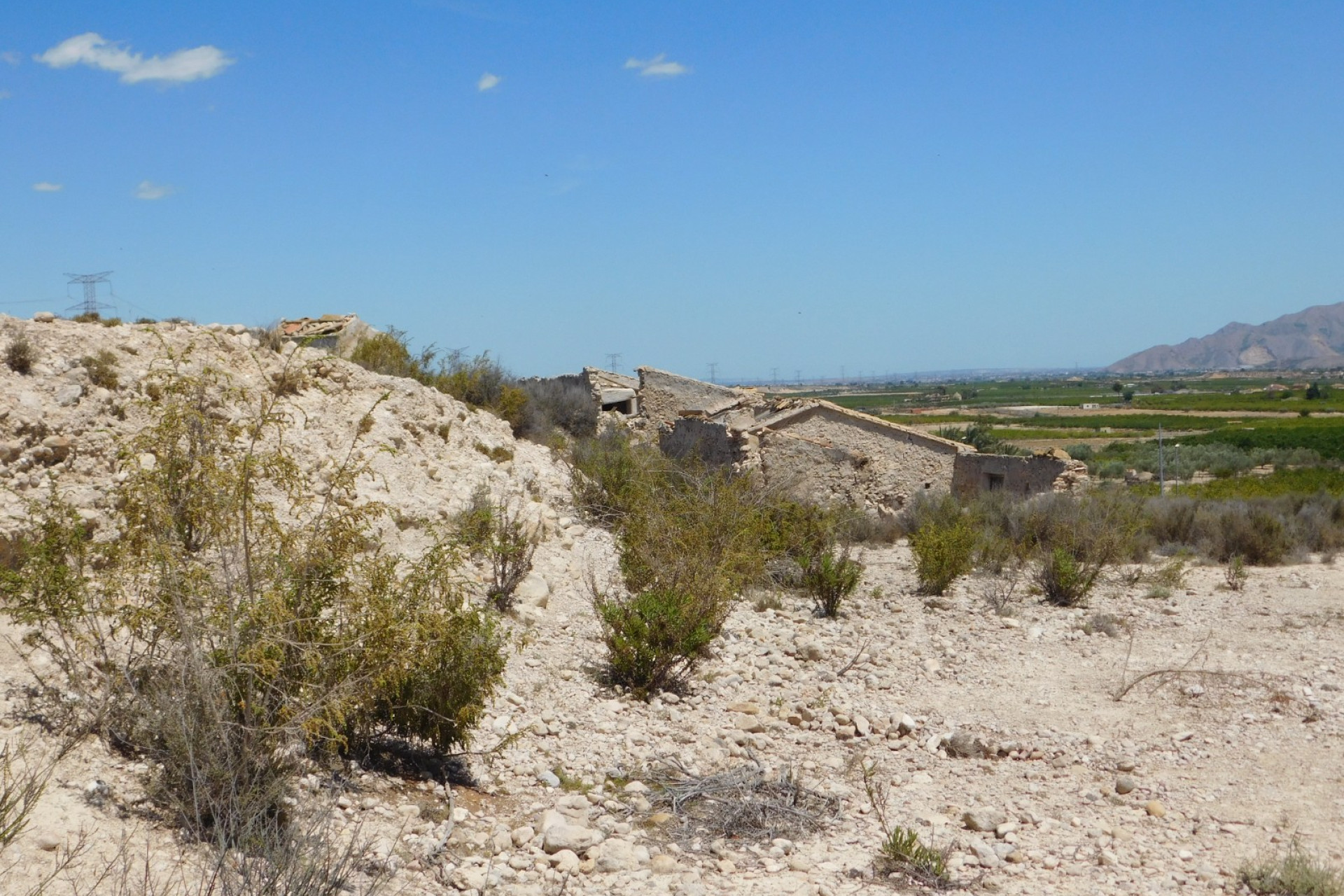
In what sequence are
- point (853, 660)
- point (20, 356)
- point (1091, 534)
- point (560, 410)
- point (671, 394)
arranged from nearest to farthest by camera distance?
point (20, 356) → point (853, 660) → point (1091, 534) → point (560, 410) → point (671, 394)

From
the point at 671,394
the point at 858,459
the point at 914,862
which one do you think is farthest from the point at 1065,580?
the point at 671,394

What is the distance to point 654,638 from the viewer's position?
8.98m

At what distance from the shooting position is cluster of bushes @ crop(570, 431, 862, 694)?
9023 millimetres

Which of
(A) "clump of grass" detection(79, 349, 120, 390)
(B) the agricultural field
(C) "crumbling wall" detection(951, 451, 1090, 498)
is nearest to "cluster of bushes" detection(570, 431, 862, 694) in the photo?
(C) "crumbling wall" detection(951, 451, 1090, 498)

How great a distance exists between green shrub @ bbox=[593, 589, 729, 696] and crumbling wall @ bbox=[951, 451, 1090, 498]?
11133mm

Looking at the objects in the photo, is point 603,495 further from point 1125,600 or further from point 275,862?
point 275,862

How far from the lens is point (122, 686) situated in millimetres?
5566

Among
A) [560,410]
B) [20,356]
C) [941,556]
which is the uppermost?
[20,356]

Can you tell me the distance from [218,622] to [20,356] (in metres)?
6.01

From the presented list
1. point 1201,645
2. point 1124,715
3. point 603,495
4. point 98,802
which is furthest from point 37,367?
point 1201,645

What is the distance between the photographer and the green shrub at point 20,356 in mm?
9672

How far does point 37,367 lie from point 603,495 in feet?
25.3

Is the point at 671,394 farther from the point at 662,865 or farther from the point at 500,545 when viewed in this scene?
the point at 662,865

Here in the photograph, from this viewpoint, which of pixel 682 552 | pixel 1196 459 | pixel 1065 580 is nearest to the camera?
pixel 682 552
